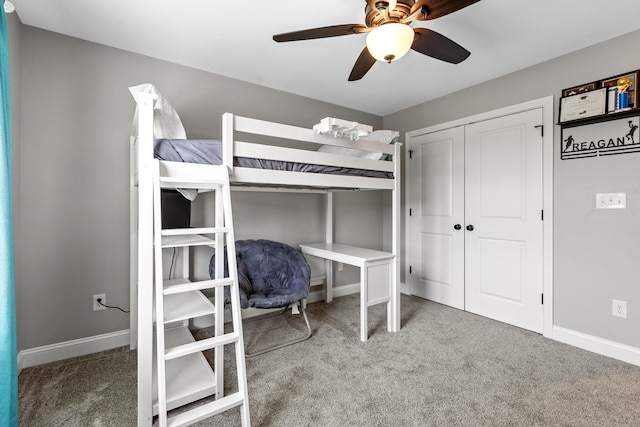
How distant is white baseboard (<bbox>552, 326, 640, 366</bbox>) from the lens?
2141 millimetres

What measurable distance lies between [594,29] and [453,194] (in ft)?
5.51

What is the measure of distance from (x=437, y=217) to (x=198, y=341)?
2826mm

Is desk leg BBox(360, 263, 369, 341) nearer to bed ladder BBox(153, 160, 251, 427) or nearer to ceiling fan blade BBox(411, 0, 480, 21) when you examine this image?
bed ladder BBox(153, 160, 251, 427)

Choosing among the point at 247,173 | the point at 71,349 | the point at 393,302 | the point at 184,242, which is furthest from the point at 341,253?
the point at 71,349

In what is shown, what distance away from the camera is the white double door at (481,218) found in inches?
106

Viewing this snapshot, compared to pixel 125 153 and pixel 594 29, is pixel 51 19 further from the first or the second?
pixel 594 29

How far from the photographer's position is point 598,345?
2285 mm

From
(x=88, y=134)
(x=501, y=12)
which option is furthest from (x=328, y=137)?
(x=88, y=134)

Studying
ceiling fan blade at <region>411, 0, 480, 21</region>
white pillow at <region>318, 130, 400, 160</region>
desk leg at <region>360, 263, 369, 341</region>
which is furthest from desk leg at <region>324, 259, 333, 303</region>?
ceiling fan blade at <region>411, 0, 480, 21</region>

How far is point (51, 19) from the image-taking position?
6.56 ft

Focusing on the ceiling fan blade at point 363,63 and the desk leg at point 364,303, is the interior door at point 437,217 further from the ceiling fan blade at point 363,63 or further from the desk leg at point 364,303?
the ceiling fan blade at point 363,63

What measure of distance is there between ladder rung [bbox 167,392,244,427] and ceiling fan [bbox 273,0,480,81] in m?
1.88

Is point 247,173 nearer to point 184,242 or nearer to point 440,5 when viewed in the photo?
point 184,242

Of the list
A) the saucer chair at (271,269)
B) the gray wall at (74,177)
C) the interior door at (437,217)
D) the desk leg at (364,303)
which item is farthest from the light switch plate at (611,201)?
the gray wall at (74,177)
